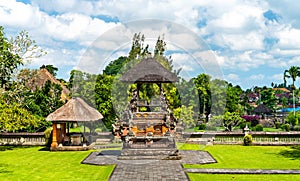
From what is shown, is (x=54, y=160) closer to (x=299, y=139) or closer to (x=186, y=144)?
(x=186, y=144)

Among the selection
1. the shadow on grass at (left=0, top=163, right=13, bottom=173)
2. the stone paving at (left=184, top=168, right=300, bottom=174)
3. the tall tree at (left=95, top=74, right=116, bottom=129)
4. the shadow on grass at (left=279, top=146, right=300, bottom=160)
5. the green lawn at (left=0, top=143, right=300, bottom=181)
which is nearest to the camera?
the green lawn at (left=0, top=143, right=300, bottom=181)

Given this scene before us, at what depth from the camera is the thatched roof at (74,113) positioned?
874 inches

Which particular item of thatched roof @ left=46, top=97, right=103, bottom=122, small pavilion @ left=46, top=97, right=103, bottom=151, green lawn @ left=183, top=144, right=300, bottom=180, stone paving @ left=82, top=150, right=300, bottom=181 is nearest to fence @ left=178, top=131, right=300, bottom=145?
green lawn @ left=183, top=144, right=300, bottom=180

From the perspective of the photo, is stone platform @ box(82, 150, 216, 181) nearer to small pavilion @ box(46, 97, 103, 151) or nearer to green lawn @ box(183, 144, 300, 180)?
green lawn @ box(183, 144, 300, 180)

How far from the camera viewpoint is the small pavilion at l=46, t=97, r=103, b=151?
72.6ft

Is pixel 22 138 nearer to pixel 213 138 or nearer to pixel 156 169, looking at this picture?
pixel 156 169

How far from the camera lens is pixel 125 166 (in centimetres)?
1572

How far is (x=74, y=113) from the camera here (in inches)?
894

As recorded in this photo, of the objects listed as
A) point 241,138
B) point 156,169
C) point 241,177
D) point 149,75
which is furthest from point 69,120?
point 241,138

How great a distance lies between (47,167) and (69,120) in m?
6.45

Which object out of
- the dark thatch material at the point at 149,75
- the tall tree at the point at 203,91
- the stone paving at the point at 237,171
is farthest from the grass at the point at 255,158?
the tall tree at the point at 203,91

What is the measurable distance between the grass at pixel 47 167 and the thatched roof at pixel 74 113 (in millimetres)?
2270

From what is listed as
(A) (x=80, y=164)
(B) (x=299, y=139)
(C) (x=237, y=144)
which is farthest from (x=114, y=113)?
(B) (x=299, y=139)

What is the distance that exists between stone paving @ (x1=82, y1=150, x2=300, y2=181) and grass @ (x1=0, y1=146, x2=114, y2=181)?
2.07ft
